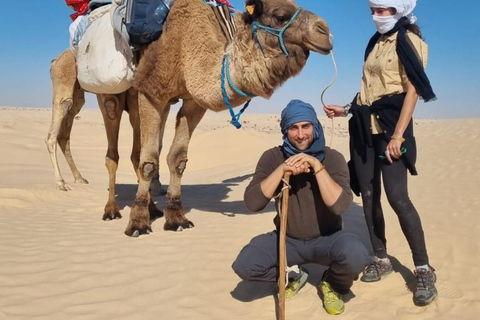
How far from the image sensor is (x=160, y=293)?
370 cm

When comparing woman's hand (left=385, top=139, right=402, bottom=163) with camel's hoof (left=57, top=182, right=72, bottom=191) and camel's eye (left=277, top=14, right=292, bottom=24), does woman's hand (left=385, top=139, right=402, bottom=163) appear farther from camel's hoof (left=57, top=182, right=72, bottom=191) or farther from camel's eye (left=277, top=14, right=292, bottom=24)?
camel's hoof (left=57, top=182, right=72, bottom=191)

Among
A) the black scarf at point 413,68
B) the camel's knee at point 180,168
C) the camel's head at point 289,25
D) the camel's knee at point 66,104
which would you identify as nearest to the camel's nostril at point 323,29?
the camel's head at point 289,25

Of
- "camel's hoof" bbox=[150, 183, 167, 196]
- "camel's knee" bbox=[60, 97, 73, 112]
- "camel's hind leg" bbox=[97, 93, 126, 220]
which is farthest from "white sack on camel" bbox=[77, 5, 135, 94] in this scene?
"camel's hoof" bbox=[150, 183, 167, 196]

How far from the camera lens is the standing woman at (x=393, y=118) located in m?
3.27

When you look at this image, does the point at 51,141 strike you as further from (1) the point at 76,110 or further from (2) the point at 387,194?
(2) the point at 387,194

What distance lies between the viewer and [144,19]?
16.4 feet

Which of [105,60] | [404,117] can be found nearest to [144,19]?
[105,60]

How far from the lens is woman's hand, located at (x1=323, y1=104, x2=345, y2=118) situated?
3.95 m

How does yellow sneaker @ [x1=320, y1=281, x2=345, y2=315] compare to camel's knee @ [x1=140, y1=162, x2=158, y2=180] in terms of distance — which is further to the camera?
camel's knee @ [x1=140, y1=162, x2=158, y2=180]

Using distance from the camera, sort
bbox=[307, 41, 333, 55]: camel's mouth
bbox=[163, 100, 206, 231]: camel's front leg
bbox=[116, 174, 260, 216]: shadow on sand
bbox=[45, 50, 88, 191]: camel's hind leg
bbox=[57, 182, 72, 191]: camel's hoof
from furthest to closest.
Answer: bbox=[57, 182, 72, 191]: camel's hoof
bbox=[45, 50, 88, 191]: camel's hind leg
bbox=[116, 174, 260, 216]: shadow on sand
bbox=[163, 100, 206, 231]: camel's front leg
bbox=[307, 41, 333, 55]: camel's mouth

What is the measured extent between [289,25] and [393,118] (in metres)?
1.34

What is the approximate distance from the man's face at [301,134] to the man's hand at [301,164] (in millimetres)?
147

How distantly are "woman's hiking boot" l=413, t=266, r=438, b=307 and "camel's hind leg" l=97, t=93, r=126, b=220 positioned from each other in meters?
4.25

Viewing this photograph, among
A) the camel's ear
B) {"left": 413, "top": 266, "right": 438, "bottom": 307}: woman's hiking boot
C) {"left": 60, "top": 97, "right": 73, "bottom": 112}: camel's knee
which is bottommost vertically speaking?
{"left": 60, "top": 97, "right": 73, "bottom": 112}: camel's knee
